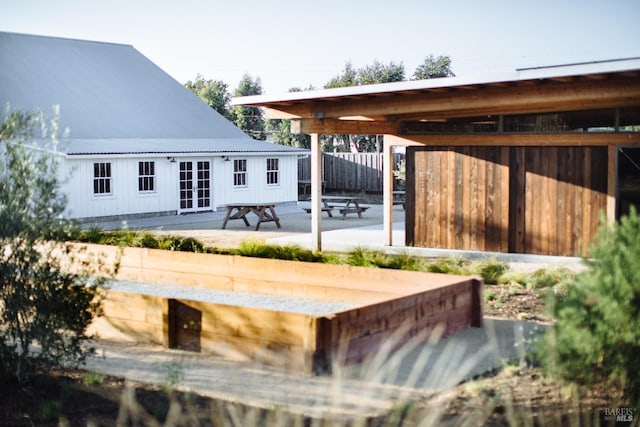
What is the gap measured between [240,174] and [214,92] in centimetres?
2402

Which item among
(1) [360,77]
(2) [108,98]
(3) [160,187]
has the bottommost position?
(3) [160,187]

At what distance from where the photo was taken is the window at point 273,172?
31.8m

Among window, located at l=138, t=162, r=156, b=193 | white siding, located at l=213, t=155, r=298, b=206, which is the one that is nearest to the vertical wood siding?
window, located at l=138, t=162, r=156, b=193

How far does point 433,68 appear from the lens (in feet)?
198

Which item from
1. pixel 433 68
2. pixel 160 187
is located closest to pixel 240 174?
pixel 160 187

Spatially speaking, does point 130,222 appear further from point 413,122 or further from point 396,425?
point 396,425

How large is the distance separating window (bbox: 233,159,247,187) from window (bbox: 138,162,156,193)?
11.5ft

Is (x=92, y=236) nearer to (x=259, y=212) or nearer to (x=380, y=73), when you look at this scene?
(x=259, y=212)

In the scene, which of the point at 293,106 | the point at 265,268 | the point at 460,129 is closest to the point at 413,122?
the point at 460,129

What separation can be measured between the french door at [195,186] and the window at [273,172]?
9.60 ft

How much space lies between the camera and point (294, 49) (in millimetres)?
66625

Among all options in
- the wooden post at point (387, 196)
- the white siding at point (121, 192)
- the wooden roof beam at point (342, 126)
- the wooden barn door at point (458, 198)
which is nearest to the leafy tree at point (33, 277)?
the wooden roof beam at point (342, 126)

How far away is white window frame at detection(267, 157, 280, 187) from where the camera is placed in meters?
31.8

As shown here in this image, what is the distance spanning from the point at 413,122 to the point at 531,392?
1102cm
